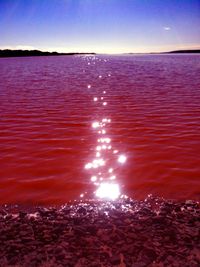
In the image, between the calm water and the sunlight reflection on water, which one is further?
the calm water

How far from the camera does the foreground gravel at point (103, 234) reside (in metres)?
4.66

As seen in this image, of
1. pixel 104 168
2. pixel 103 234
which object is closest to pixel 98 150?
pixel 104 168

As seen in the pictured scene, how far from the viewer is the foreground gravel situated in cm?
466

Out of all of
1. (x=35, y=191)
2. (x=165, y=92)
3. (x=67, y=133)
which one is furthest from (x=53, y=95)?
(x=35, y=191)

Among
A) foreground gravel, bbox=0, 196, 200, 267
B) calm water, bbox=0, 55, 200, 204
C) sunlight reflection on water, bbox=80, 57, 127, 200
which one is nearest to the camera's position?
foreground gravel, bbox=0, 196, 200, 267

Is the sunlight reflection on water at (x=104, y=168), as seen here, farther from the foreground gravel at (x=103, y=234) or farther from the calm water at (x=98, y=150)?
the foreground gravel at (x=103, y=234)

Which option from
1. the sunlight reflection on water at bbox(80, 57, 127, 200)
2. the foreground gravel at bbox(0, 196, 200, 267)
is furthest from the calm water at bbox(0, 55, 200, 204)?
the foreground gravel at bbox(0, 196, 200, 267)

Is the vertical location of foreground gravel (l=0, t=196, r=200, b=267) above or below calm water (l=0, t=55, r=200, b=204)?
below

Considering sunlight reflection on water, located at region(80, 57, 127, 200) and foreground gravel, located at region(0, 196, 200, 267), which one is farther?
sunlight reflection on water, located at region(80, 57, 127, 200)

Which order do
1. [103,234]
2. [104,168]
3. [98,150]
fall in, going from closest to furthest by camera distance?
[103,234] → [104,168] → [98,150]

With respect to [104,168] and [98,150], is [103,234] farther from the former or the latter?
[98,150]

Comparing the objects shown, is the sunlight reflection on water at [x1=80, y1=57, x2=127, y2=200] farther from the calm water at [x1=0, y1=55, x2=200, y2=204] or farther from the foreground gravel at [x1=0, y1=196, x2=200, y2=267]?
the foreground gravel at [x1=0, y1=196, x2=200, y2=267]

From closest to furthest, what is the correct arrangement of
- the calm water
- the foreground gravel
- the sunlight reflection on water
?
1. the foreground gravel
2. the sunlight reflection on water
3. the calm water

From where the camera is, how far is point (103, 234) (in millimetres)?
5309
